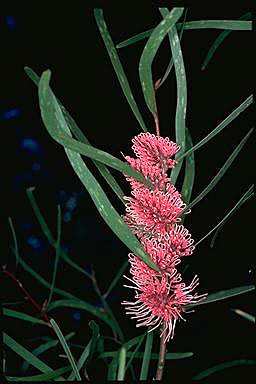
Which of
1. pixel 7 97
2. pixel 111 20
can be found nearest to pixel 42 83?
pixel 111 20

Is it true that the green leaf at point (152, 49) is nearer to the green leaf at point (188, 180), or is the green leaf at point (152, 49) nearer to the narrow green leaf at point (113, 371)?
the green leaf at point (188, 180)

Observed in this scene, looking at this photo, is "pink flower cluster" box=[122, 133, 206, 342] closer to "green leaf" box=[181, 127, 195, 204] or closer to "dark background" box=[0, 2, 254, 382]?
"green leaf" box=[181, 127, 195, 204]

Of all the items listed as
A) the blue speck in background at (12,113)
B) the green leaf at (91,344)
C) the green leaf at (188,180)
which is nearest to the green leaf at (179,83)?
the green leaf at (188,180)

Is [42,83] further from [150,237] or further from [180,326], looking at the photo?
[180,326]

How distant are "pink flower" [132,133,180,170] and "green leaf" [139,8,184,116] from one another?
2 cm

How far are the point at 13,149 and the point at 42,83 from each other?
449mm

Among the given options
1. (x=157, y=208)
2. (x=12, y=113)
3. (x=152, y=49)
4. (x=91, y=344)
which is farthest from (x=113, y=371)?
(x=12, y=113)

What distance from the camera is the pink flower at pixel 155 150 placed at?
377mm

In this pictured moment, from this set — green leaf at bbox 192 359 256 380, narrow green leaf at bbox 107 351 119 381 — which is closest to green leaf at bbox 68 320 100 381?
narrow green leaf at bbox 107 351 119 381

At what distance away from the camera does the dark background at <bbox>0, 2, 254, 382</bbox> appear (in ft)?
1.89

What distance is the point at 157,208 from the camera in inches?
14.6

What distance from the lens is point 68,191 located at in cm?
70

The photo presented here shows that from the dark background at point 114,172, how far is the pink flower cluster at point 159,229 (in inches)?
6.6

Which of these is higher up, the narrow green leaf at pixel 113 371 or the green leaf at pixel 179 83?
the green leaf at pixel 179 83
